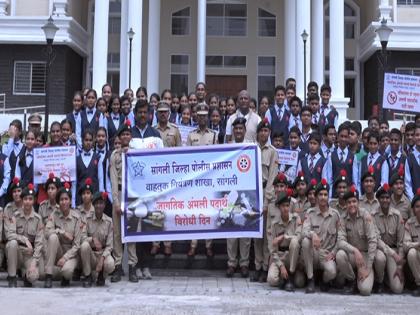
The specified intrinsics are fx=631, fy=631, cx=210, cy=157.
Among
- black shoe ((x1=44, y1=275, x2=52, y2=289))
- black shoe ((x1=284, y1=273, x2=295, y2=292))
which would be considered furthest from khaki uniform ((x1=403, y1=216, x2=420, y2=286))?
black shoe ((x1=44, y1=275, x2=52, y2=289))

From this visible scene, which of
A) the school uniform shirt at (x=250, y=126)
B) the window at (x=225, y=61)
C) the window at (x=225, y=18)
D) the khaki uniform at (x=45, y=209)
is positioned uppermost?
the window at (x=225, y=18)

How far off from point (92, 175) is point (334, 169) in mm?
4225

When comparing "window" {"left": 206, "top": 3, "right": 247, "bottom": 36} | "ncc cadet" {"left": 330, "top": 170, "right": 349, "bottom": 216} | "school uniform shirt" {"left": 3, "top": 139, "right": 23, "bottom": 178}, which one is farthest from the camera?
"window" {"left": 206, "top": 3, "right": 247, "bottom": 36}

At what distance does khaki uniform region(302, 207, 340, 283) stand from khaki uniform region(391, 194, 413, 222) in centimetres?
103

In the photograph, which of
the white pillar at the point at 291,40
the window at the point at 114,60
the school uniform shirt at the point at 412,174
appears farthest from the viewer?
the window at the point at 114,60

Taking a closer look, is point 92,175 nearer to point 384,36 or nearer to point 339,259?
point 339,259

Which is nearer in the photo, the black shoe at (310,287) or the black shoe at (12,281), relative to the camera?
the black shoe at (310,287)

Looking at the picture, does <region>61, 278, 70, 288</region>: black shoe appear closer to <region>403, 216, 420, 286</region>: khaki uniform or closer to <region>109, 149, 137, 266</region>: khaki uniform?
<region>109, 149, 137, 266</region>: khaki uniform

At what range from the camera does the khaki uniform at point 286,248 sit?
9297 millimetres

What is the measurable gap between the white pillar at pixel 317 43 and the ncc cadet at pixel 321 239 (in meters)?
15.5

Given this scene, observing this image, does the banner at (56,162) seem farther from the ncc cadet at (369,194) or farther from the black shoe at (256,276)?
the ncc cadet at (369,194)

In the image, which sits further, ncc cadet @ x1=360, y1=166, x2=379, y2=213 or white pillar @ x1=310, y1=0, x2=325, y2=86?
white pillar @ x1=310, y1=0, x2=325, y2=86

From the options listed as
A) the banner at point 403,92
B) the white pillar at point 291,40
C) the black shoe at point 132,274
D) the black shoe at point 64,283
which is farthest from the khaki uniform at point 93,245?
the white pillar at point 291,40

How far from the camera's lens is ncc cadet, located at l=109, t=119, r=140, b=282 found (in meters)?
10.0
